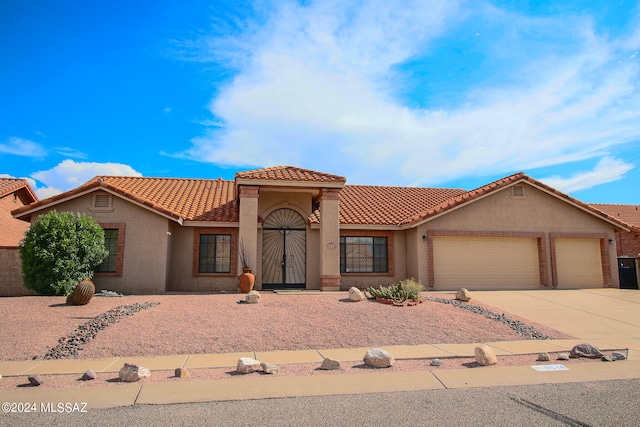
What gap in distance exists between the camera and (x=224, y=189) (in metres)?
21.5

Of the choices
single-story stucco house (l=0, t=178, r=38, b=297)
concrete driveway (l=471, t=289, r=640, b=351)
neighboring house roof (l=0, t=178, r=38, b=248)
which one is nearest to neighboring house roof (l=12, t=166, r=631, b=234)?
single-story stucco house (l=0, t=178, r=38, b=297)

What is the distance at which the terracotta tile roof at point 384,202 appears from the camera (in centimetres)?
1855

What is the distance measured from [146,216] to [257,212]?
3975 millimetres

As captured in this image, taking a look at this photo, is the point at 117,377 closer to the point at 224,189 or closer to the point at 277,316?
the point at 277,316

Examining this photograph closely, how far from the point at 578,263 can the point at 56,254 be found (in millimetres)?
19272

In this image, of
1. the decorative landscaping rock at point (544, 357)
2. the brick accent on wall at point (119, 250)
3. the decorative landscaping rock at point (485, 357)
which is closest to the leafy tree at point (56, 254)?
the brick accent on wall at point (119, 250)

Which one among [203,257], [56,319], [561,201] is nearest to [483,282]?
[561,201]

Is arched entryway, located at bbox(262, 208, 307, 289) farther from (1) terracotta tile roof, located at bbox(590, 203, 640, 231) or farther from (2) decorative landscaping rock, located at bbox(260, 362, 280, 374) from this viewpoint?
(1) terracotta tile roof, located at bbox(590, 203, 640, 231)

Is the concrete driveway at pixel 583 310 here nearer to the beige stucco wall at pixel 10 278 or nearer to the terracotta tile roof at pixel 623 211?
the beige stucco wall at pixel 10 278

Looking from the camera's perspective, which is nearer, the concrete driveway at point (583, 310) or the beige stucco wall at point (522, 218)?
the concrete driveway at point (583, 310)

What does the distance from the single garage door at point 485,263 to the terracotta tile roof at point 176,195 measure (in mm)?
8282

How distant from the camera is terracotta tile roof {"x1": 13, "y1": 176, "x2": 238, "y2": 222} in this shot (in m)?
16.0

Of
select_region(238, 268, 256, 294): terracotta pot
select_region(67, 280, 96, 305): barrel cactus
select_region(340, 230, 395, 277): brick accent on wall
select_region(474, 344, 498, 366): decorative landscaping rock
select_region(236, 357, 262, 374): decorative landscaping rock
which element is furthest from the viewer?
select_region(340, 230, 395, 277): brick accent on wall

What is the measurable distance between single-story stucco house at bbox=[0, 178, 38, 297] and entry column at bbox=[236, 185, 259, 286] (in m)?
7.49
